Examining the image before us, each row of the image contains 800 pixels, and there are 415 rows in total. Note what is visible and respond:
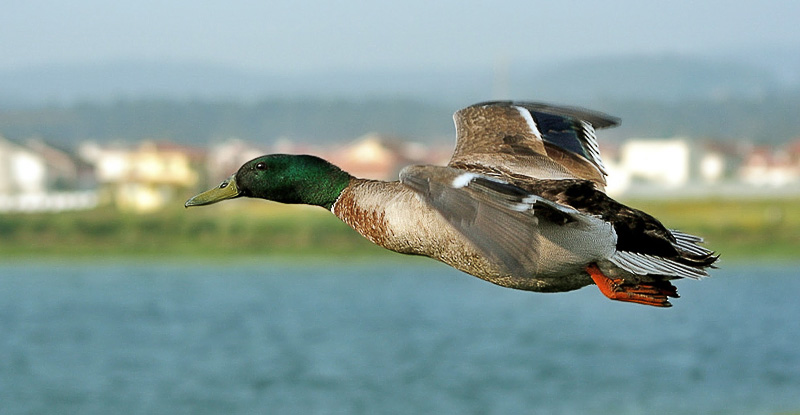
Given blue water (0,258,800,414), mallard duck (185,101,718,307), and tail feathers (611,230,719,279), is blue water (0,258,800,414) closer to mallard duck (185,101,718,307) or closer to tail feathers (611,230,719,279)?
tail feathers (611,230,719,279)

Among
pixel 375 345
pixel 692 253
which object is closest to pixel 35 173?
pixel 375 345

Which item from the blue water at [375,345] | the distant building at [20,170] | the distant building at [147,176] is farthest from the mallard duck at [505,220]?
the distant building at [20,170]

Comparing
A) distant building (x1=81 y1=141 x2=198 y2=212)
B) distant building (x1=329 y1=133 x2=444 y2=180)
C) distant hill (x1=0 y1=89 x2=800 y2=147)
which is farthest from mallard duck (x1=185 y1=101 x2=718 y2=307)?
distant hill (x1=0 y1=89 x2=800 y2=147)

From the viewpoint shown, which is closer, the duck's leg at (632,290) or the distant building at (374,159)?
the duck's leg at (632,290)

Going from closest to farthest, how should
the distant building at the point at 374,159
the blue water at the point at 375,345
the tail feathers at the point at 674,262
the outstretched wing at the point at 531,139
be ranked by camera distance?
the tail feathers at the point at 674,262 → the outstretched wing at the point at 531,139 → the blue water at the point at 375,345 → the distant building at the point at 374,159

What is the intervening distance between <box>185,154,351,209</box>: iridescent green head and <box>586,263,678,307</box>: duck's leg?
119 cm

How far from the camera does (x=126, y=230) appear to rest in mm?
58000

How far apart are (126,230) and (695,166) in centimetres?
4493

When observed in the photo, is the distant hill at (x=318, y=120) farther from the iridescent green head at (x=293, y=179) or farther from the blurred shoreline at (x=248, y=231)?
the iridescent green head at (x=293, y=179)

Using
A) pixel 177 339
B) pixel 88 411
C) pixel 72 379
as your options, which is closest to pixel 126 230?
pixel 177 339

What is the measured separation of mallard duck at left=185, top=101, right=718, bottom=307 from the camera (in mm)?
4309

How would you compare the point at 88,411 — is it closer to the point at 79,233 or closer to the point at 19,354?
the point at 19,354

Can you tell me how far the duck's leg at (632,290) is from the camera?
480 cm

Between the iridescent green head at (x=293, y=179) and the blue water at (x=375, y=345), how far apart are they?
21.3 m
